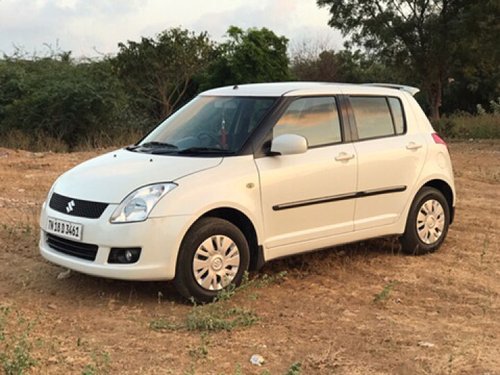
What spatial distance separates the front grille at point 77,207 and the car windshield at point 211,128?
0.90m

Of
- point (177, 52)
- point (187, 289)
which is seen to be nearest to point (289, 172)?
point (187, 289)

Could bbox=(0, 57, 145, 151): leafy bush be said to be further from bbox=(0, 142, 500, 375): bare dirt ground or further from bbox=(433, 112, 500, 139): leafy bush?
bbox=(0, 142, 500, 375): bare dirt ground

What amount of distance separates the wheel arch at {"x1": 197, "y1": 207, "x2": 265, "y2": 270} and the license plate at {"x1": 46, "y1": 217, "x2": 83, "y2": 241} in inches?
42.0

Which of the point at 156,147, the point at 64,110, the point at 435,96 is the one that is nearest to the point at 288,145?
the point at 156,147

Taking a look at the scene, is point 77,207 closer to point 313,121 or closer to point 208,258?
point 208,258

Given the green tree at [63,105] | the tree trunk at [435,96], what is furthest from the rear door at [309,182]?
the tree trunk at [435,96]

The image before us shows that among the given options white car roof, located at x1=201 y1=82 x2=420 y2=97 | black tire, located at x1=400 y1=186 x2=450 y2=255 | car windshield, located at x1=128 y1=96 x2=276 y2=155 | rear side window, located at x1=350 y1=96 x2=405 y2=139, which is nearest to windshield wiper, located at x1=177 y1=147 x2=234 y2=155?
car windshield, located at x1=128 y1=96 x2=276 y2=155

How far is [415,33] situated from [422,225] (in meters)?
18.2

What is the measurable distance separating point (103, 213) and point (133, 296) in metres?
0.79

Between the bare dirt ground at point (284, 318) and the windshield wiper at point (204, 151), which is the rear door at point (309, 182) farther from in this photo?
the bare dirt ground at point (284, 318)

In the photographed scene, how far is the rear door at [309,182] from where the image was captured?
5.63m

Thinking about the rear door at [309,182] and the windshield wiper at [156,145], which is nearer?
the rear door at [309,182]

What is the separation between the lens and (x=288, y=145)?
18.3ft

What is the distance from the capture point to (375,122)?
21.5ft
